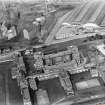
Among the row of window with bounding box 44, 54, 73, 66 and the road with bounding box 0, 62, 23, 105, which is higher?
the row of window with bounding box 44, 54, 73, 66

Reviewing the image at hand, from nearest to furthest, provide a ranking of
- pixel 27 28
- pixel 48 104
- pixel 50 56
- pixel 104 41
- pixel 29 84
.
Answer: pixel 48 104 → pixel 29 84 → pixel 50 56 → pixel 104 41 → pixel 27 28

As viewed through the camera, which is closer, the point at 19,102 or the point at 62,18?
the point at 19,102

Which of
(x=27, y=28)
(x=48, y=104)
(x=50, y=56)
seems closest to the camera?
(x=48, y=104)

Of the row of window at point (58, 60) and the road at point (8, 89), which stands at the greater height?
the row of window at point (58, 60)

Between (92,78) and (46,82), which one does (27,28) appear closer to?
(46,82)

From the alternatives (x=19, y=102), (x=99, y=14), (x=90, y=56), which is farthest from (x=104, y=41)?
(x=19, y=102)

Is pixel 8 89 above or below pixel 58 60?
below

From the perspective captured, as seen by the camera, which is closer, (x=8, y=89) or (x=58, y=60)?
(x=8, y=89)

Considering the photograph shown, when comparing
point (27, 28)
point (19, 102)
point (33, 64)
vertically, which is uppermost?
point (27, 28)

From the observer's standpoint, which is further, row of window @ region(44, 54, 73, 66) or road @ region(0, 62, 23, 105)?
row of window @ region(44, 54, 73, 66)

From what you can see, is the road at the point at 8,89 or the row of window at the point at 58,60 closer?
the road at the point at 8,89

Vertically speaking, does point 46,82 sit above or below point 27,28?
below
